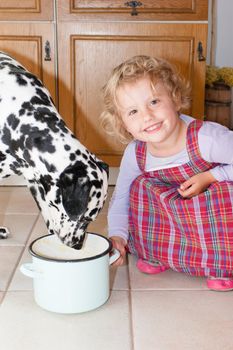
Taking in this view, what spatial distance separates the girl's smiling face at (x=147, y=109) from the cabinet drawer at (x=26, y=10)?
94 cm

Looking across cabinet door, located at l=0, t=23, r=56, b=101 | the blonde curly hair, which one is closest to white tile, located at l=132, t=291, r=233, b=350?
the blonde curly hair

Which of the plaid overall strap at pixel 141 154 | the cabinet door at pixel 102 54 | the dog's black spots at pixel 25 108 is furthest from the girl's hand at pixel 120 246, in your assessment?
the cabinet door at pixel 102 54

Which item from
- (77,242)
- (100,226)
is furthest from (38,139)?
(100,226)

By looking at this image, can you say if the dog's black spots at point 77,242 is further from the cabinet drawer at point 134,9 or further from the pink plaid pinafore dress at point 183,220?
the cabinet drawer at point 134,9

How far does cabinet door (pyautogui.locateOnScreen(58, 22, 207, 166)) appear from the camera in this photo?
2.33 meters

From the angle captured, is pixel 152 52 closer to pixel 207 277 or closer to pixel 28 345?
pixel 207 277

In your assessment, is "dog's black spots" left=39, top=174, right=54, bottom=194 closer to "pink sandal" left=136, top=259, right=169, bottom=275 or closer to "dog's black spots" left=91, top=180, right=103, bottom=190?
"dog's black spots" left=91, top=180, right=103, bottom=190

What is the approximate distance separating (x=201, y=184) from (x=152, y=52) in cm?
101

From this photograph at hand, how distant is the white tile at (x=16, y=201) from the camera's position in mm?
2250

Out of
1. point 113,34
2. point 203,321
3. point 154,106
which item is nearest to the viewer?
point 203,321

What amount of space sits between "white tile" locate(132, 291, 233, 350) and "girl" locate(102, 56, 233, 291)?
91 mm

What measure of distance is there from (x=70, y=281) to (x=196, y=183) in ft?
1.61

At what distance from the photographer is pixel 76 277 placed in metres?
1.30

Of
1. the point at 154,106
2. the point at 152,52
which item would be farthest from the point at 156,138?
the point at 152,52
